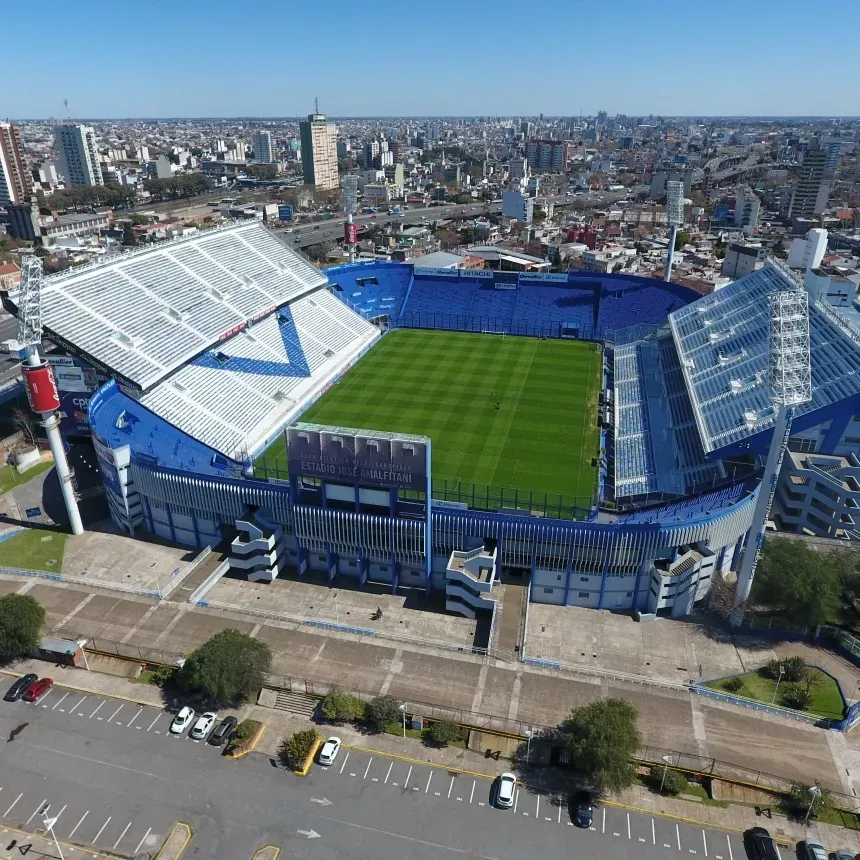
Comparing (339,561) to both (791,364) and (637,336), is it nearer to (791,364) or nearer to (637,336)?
(791,364)

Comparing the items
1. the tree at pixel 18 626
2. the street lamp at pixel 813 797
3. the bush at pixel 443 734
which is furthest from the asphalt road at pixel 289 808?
the tree at pixel 18 626

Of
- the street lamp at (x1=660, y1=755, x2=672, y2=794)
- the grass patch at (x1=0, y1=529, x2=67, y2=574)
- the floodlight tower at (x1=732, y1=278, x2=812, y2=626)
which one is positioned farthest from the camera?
the grass patch at (x1=0, y1=529, x2=67, y2=574)

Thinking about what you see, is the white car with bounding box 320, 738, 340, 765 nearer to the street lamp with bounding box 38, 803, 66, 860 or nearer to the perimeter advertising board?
the street lamp with bounding box 38, 803, 66, 860

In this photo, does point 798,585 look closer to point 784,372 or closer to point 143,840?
point 784,372

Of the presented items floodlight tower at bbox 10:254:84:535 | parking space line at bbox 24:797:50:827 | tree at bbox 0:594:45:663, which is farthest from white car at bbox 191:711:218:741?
floodlight tower at bbox 10:254:84:535

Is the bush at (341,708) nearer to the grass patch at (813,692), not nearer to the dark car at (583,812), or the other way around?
the dark car at (583,812)

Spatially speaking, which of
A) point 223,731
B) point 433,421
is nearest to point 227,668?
point 223,731

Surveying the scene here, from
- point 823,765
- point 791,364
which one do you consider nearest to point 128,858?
point 823,765

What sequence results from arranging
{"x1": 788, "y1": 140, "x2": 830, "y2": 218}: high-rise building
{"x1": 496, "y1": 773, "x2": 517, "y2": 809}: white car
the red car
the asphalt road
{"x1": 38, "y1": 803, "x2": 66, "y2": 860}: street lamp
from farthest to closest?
{"x1": 788, "y1": 140, "x2": 830, "y2": 218}: high-rise building, the red car, {"x1": 496, "y1": 773, "x2": 517, "y2": 809}: white car, the asphalt road, {"x1": 38, "y1": 803, "x2": 66, "y2": 860}: street lamp

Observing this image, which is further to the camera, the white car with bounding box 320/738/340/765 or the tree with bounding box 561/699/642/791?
the white car with bounding box 320/738/340/765
